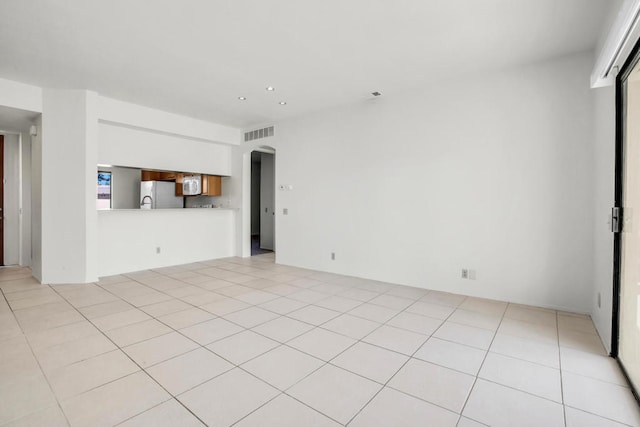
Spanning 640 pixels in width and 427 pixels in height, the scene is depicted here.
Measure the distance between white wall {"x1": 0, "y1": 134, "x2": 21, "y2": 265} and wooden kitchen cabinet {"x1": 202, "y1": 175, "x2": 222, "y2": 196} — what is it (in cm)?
332

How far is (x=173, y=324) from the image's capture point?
3021 millimetres

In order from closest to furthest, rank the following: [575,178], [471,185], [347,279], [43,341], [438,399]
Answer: [438,399]
[43,341]
[575,178]
[471,185]
[347,279]

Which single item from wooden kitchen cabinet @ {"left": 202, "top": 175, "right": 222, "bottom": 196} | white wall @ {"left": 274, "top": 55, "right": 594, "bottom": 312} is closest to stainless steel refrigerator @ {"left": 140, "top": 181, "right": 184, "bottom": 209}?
wooden kitchen cabinet @ {"left": 202, "top": 175, "right": 222, "bottom": 196}

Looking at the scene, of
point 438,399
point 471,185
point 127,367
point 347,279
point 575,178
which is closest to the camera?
point 438,399

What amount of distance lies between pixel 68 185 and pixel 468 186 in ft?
18.5

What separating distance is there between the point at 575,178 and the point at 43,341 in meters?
5.44

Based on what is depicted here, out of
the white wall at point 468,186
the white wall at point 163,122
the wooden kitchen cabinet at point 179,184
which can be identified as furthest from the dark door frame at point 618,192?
the wooden kitchen cabinet at point 179,184

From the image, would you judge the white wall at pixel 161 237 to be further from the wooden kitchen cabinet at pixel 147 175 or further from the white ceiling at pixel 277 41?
the white ceiling at pixel 277 41

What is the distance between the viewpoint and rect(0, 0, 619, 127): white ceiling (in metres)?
2.61

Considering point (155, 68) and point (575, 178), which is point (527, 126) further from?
point (155, 68)

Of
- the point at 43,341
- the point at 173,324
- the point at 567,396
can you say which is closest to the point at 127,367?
the point at 173,324

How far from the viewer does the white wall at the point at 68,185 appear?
4.34 m

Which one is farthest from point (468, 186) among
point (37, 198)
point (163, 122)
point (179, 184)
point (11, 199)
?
point (11, 199)

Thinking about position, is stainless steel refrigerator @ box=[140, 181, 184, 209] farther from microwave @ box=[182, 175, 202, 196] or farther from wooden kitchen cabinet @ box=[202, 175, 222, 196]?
wooden kitchen cabinet @ box=[202, 175, 222, 196]
